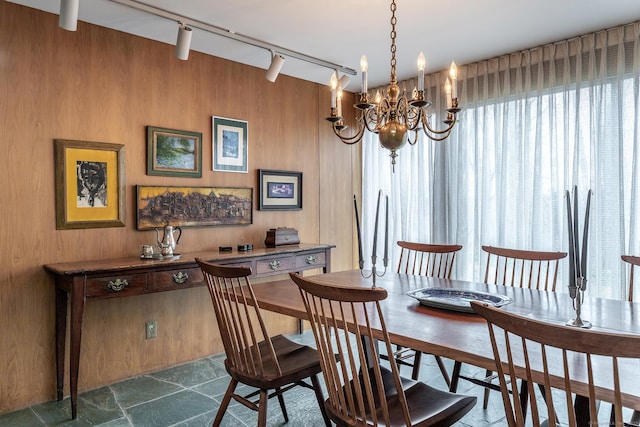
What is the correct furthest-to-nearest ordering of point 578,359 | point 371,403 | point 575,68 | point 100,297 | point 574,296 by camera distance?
1. point 575,68
2. point 100,297
3. point 574,296
4. point 371,403
5. point 578,359

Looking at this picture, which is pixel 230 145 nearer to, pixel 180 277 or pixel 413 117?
pixel 180 277

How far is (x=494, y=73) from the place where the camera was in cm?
367

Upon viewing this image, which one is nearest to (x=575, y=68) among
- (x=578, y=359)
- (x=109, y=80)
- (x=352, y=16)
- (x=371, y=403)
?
(x=352, y=16)

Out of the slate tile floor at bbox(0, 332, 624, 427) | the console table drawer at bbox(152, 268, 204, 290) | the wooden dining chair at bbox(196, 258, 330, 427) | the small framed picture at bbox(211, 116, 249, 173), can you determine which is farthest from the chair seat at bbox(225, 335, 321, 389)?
the small framed picture at bbox(211, 116, 249, 173)

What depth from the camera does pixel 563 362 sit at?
107cm

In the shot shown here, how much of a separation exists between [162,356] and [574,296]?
285cm

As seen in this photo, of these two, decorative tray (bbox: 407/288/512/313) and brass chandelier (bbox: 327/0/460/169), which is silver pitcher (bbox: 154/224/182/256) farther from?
decorative tray (bbox: 407/288/512/313)

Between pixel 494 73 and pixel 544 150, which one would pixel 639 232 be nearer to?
pixel 544 150

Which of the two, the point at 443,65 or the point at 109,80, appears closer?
the point at 109,80

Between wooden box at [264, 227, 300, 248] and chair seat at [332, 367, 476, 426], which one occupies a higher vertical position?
wooden box at [264, 227, 300, 248]

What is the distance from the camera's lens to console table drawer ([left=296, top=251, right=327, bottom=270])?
3652 millimetres

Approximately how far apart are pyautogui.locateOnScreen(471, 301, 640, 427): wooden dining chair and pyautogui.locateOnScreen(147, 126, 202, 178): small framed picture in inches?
105

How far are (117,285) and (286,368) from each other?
4.15 feet

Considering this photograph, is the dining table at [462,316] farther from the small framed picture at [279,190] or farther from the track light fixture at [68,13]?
the track light fixture at [68,13]
